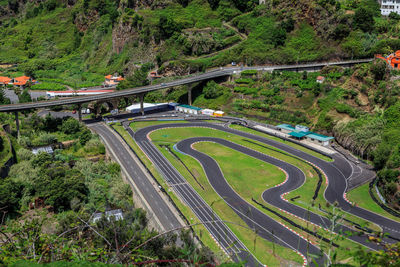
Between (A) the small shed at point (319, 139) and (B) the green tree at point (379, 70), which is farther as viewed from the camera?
(B) the green tree at point (379, 70)

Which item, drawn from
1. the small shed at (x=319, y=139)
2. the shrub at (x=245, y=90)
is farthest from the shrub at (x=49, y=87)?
the small shed at (x=319, y=139)

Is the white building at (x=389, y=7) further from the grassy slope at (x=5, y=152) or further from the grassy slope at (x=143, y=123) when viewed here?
the grassy slope at (x=5, y=152)

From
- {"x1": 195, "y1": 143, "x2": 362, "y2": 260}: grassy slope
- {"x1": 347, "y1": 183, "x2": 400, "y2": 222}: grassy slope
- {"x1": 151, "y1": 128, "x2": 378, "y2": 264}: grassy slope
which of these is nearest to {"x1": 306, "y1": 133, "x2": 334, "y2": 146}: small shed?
{"x1": 151, "y1": 128, "x2": 378, "y2": 264}: grassy slope

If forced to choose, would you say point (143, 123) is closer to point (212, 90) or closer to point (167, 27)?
point (212, 90)

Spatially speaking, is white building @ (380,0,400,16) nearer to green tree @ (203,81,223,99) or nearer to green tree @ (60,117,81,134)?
green tree @ (203,81,223,99)

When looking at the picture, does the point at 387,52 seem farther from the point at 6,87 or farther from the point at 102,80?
the point at 6,87

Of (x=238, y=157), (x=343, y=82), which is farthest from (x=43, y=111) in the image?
(x=343, y=82)
